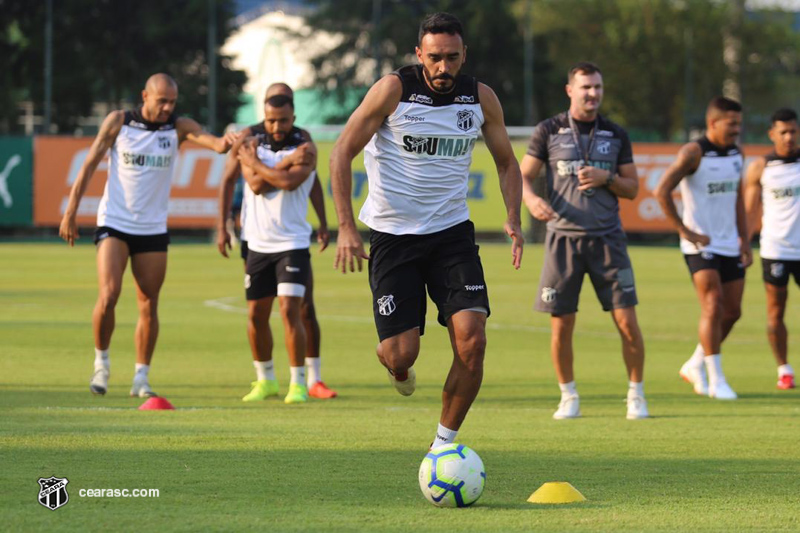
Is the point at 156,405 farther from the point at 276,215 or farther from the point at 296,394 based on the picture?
the point at 276,215

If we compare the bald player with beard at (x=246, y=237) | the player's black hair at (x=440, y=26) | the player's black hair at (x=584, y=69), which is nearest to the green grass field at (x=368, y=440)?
the bald player with beard at (x=246, y=237)

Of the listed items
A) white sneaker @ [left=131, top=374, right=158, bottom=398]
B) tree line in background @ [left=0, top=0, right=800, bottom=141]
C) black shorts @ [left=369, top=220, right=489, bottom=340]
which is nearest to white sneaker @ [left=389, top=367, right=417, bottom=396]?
black shorts @ [left=369, top=220, right=489, bottom=340]

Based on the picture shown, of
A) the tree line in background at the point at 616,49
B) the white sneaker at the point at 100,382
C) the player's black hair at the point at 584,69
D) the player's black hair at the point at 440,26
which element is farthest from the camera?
the tree line in background at the point at 616,49

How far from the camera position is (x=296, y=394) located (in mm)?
11375

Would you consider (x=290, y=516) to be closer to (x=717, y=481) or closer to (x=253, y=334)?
(x=717, y=481)

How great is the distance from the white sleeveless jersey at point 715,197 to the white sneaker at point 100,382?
4.88 metres

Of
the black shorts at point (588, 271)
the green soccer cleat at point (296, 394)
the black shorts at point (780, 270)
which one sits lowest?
the green soccer cleat at point (296, 394)

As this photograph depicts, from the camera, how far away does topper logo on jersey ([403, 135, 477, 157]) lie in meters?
7.83

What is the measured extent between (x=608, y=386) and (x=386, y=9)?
158 ft

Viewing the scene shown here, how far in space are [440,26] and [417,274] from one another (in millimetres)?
1306

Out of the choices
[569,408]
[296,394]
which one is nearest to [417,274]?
[569,408]

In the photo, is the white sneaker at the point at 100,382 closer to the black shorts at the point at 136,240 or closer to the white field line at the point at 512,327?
the black shorts at the point at 136,240

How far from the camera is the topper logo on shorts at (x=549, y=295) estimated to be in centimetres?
1097

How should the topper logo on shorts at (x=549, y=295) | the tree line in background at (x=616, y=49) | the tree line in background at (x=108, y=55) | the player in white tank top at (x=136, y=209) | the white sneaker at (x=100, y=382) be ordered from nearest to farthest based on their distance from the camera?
1. the topper logo on shorts at (x=549, y=295)
2. the white sneaker at (x=100, y=382)
3. the player in white tank top at (x=136, y=209)
4. the tree line in background at (x=108, y=55)
5. the tree line in background at (x=616, y=49)
